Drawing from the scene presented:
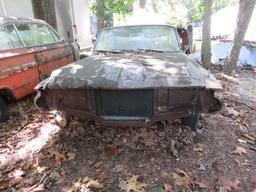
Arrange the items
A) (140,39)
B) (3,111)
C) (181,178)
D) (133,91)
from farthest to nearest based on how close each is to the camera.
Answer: (140,39), (3,111), (133,91), (181,178)

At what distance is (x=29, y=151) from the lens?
3.58m

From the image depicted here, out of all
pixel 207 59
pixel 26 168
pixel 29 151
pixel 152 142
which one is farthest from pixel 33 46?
pixel 207 59

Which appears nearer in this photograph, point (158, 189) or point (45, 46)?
point (158, 189)

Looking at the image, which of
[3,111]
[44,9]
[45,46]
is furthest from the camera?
[44,9]

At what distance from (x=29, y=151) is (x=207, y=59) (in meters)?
6.90

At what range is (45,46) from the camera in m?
5.49

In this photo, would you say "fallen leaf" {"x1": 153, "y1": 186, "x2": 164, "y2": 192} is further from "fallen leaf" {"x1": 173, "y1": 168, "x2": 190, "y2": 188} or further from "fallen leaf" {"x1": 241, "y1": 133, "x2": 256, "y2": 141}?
"fallen leaf" {"x1": 241, "y1": 133, "x2": 256, "y2": 141}

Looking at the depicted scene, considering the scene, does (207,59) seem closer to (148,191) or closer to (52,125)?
(52,125)

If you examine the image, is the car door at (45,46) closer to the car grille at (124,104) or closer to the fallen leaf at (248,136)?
the car grille at (124,104)

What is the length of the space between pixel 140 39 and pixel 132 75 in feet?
5.69

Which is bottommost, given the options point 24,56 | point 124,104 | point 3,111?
point 3,111

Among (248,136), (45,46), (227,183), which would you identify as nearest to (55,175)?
(227,183)

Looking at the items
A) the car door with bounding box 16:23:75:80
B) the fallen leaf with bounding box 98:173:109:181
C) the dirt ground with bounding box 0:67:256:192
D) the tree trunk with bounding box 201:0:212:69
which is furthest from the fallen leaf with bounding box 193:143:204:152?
the tree trunk with bounding box 201:0:212:69

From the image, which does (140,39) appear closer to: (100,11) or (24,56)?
(24,56)
